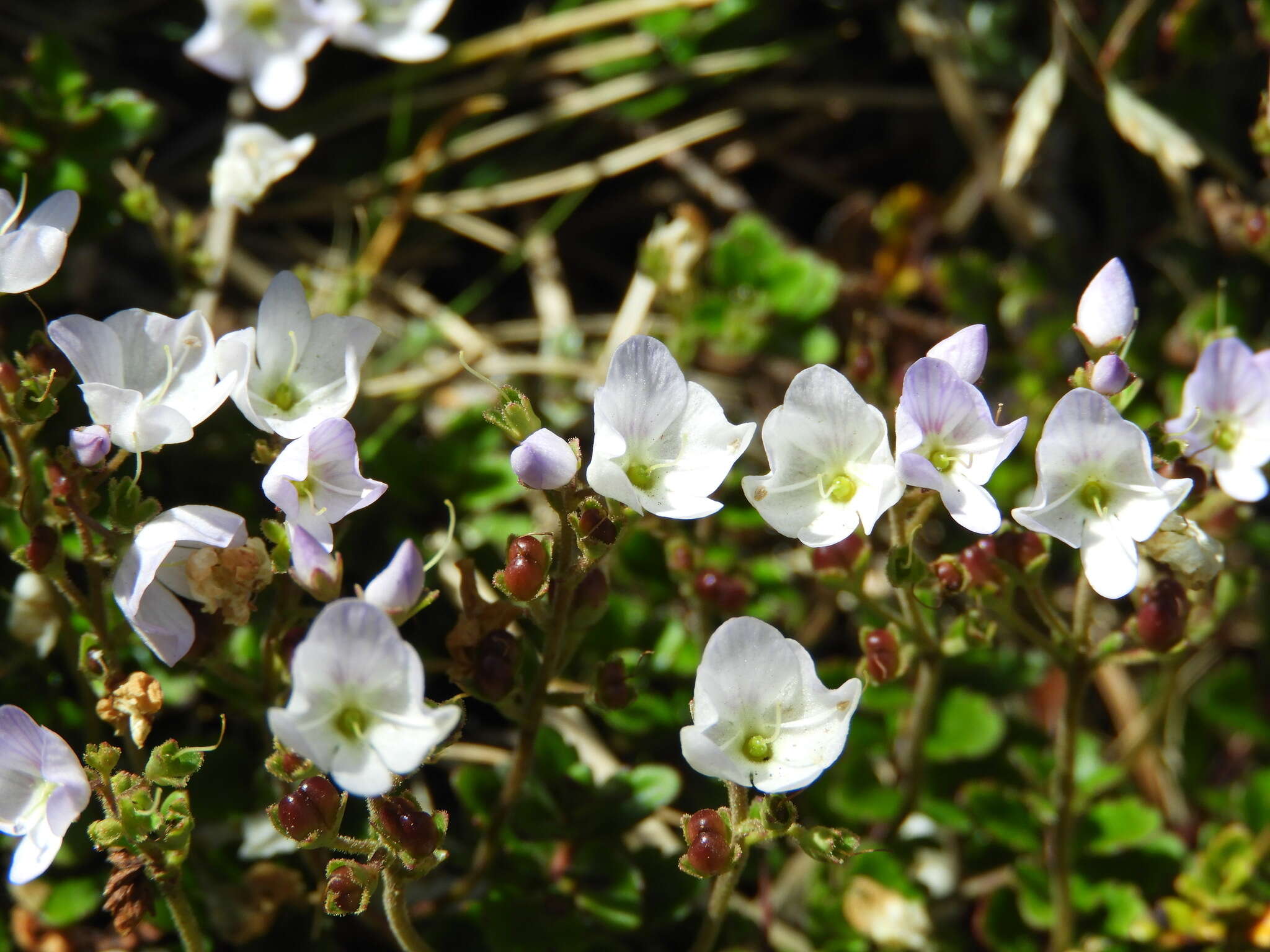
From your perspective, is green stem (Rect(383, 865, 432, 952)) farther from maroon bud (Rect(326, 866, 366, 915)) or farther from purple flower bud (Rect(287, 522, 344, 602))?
purple flower bud (Rect(287, 522, 344, 602))

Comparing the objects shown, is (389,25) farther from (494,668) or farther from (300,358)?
(494,668)

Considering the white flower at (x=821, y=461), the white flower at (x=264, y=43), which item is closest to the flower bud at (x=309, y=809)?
the white flower at (x=821, y=461)

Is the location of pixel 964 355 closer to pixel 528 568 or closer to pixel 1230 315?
pixel 528 568

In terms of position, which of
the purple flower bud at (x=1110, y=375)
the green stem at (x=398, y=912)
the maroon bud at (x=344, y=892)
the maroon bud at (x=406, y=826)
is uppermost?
the purple flower bud at (x=1110, y=375)

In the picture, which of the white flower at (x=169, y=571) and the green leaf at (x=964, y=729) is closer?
the white flower at (x=169, y=571)

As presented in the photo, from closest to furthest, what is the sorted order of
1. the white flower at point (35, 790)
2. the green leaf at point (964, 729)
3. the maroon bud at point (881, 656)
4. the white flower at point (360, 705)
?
the white flower at point (360, 705)
the white flower at point (35, 790)
the maroon bud at point (881, 656)
the green leaf at point (964, 729)

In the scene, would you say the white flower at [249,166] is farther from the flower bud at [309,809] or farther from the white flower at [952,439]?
the white flower at [952,439]
